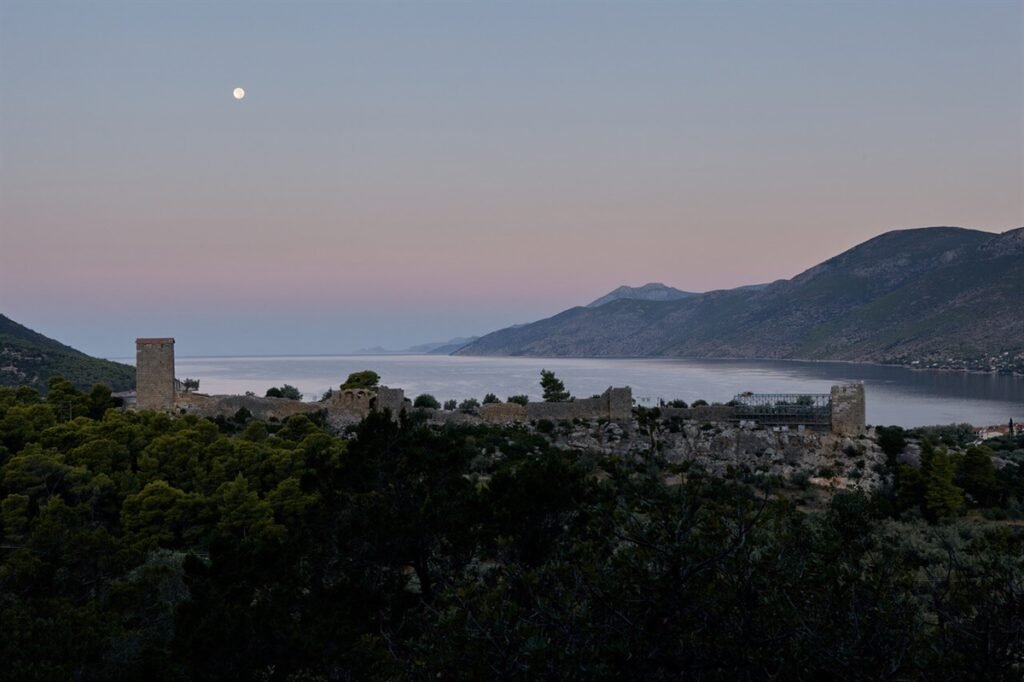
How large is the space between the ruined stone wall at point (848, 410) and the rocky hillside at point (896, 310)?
81353 mm

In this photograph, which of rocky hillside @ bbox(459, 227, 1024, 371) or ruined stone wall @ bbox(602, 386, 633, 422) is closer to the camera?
ruined stone wall @ bbox(602, 386, 633, 422)

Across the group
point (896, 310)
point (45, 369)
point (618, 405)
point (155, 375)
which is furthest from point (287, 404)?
point (896, 310)

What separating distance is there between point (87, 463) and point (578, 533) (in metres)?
16.2

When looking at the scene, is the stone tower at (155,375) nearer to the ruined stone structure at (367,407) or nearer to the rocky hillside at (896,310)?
the ruined stone structure at (367,407)

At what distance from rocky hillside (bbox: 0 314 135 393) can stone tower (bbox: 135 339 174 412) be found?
2261 cm

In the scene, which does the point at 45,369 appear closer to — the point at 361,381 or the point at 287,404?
the point at 361,381

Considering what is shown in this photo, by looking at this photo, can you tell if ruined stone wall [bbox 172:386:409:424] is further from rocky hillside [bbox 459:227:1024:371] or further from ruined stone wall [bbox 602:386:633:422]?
rocky hillside [bbox 459:227:1024:371]

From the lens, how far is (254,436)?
2434 cm

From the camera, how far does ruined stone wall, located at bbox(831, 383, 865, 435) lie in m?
27.1

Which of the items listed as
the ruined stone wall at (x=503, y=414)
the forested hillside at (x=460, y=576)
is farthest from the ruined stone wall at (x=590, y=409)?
the forested hillside at (x=460, y=576)

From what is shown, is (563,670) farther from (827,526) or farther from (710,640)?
(827,526)

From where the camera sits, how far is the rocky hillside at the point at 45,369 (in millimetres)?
50938

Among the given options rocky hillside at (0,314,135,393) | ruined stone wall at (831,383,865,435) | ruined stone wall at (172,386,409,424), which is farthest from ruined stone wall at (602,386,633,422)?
rocky hillside at (0,314,135,393)

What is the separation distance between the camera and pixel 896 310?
124 metres
